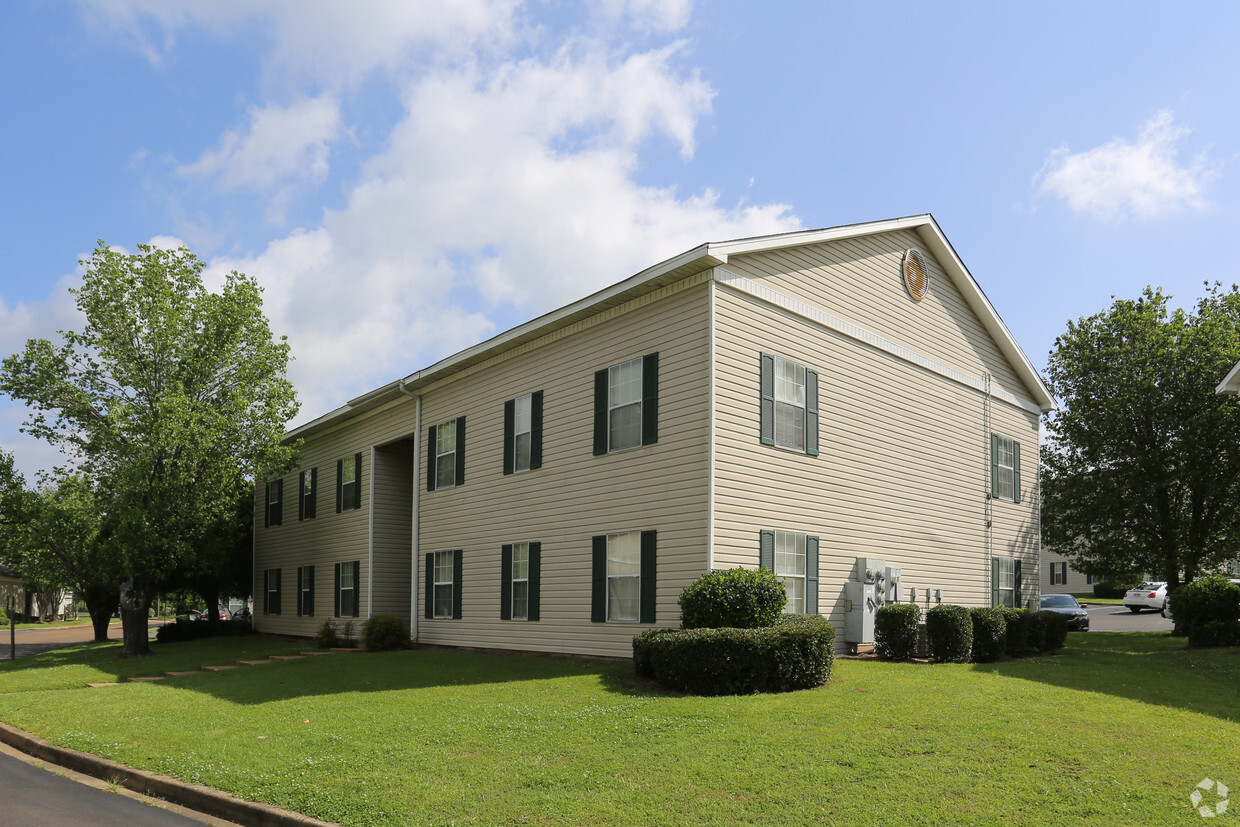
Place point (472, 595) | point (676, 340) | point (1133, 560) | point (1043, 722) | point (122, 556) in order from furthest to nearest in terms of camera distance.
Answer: point (1133, 560) < point (122, 556) < point (472, 595) < point (676, 340) < point (1043, 722)

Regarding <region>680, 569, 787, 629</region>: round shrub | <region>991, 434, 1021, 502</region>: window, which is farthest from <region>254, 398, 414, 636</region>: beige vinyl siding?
<region>991, 434, 1021, 502</region>: window

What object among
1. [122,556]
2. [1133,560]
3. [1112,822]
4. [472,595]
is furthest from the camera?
[1133,560]

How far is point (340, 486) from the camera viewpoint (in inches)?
1075

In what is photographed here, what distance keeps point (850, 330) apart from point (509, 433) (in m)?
7.35

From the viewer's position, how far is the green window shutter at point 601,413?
55.7ft

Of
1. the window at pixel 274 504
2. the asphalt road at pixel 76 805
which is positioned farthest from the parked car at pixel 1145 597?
the asphalt road at pixel 76 805

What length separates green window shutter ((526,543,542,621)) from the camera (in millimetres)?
18219

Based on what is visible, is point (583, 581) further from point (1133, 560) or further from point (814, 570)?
point (1133, 560)

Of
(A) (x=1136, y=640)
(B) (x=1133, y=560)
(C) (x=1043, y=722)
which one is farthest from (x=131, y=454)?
(B) (x=1133, y=560)

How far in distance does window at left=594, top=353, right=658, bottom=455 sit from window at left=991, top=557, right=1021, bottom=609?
10.7 meters

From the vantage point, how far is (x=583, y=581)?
17078mm

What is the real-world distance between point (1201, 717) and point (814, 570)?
6.86 meters

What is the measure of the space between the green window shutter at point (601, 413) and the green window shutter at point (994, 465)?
10.7 meters

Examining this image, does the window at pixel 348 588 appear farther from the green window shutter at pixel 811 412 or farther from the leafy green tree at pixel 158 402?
the green window shutter at pixel 811 412
